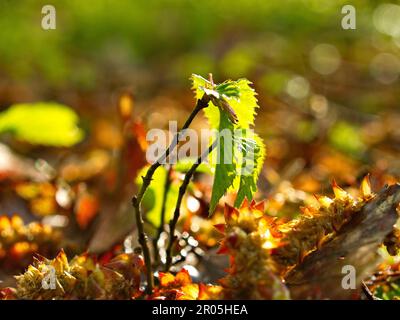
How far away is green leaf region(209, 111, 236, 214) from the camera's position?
3.12 feet

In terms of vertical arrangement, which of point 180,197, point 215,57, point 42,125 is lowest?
point 180,197

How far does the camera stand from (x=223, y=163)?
0.96 meters

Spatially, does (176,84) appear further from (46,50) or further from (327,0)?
(327,0)

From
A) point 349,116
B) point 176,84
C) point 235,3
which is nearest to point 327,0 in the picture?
point 235,3

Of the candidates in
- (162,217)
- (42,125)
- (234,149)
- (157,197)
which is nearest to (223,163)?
(234,149)

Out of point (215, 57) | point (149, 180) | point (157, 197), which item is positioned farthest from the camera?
point (215, 57)

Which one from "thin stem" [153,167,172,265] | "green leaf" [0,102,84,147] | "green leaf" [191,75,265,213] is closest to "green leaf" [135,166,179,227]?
"thin stem" [153,167,172,265]

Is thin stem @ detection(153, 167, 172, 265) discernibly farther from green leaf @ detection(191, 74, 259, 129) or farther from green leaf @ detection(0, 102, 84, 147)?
green leaf @ detection(0, 102, 84, 147)

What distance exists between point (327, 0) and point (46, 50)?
2102 mm

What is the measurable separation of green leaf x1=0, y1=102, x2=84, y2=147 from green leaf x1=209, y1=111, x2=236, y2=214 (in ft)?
3.27

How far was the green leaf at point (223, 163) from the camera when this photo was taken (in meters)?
0.95

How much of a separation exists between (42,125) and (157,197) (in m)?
0.69

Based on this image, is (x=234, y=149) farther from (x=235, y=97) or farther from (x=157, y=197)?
(x=157, y=197)

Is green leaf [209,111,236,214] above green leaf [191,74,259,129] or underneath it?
underneath
